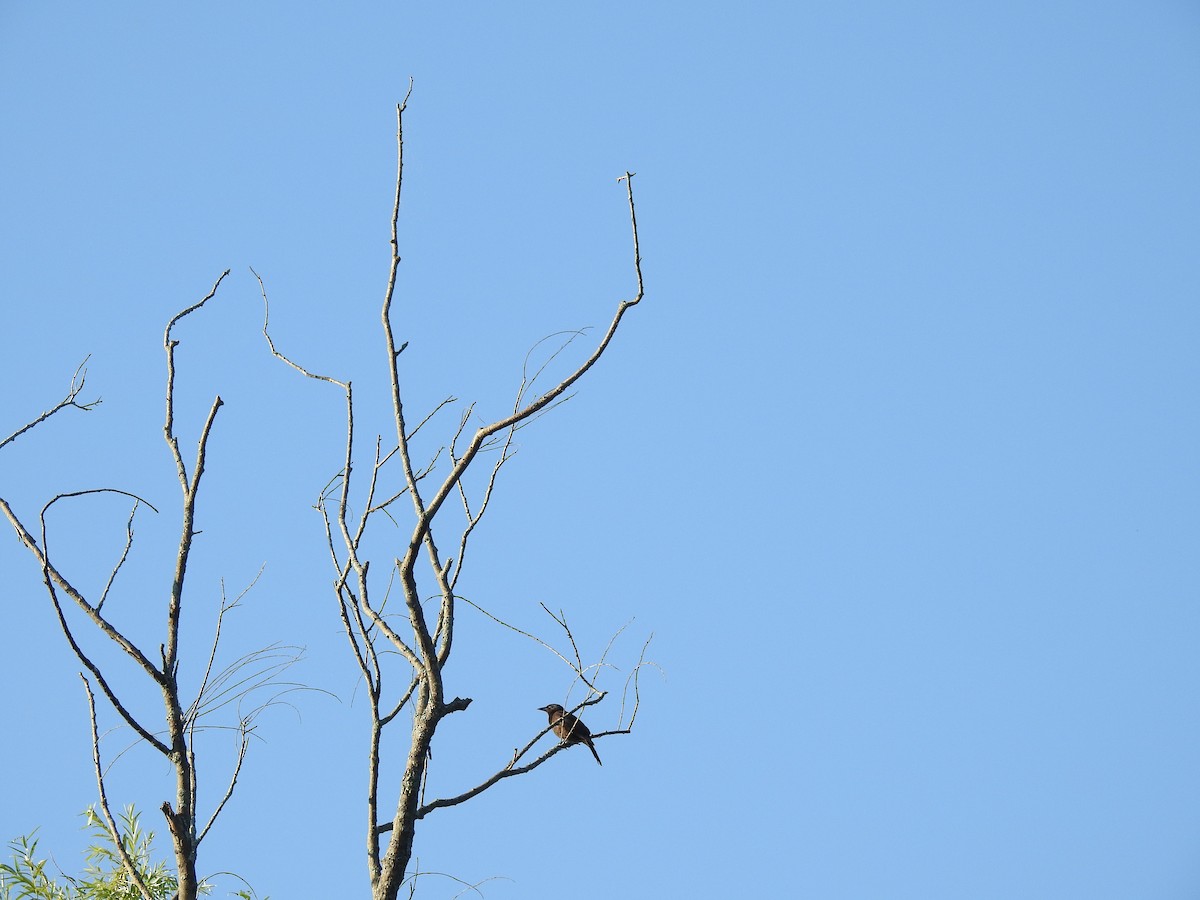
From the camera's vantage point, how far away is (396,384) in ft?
9.75

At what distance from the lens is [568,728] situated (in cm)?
489

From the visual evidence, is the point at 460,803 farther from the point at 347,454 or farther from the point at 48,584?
the point at 48,584

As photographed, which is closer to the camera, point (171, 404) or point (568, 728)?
point (171, 404)

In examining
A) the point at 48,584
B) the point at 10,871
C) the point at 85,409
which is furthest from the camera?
the point at 10,871

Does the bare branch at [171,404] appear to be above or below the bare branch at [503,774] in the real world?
above

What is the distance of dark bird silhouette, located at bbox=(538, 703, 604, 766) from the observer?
3381 millimetres

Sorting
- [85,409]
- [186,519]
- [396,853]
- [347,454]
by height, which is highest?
[85,409]

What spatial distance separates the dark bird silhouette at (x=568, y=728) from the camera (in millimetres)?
3381

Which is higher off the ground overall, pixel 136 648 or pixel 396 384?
pixel 396 384

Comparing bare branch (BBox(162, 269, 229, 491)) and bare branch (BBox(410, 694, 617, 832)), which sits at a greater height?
bare branch (BBox(162, 269, 229, 491))

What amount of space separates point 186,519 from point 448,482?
0.75 meters

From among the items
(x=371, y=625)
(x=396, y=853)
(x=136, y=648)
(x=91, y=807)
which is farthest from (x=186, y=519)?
(x=91, y=807)

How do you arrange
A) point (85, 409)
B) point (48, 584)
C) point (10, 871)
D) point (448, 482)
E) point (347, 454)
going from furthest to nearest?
point (10, 871), point (85, 409), point (347, 454), point (48, 584), point (448, 482)

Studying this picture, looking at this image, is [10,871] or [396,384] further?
[10,871]
